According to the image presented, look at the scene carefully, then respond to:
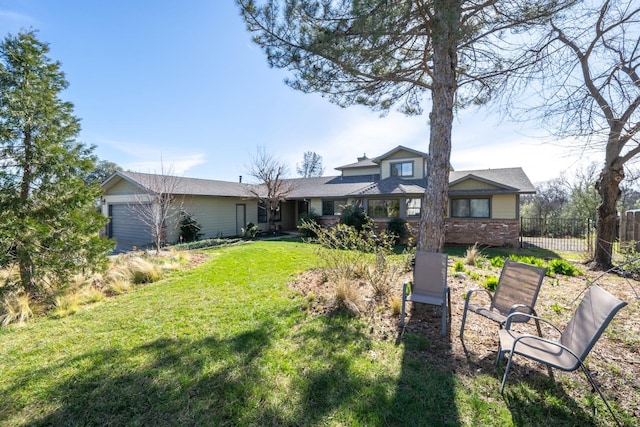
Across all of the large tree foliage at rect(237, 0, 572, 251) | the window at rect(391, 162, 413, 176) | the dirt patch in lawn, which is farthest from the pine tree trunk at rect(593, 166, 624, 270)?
the window at rect(391, 162, 413, 176)

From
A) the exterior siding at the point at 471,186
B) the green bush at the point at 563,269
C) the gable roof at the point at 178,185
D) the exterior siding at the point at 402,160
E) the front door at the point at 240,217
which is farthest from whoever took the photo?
the front door at the point at 240,217

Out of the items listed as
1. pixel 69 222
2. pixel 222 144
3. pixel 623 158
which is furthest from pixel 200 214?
pixel 623 158

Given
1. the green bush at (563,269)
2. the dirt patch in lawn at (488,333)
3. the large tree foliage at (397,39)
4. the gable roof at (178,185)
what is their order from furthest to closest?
the gable roof at (178,185), the green bush at (563,269), the large tree foliage at (397,39), the dirt patch in lawn at (488,333)

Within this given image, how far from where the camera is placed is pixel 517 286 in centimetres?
394

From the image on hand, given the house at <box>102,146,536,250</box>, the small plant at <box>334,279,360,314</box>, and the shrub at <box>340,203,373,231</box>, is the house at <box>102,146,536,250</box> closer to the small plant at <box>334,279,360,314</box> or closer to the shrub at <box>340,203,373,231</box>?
the shrub at <box>340,203,373,231</box>

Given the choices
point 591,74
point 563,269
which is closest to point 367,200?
point 563,269

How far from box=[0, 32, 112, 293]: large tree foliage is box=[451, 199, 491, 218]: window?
1535 cm

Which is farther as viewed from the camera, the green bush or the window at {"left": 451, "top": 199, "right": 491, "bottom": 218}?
the window at {"left": 451, "top": 199, "right": 491, "bottom": 218}

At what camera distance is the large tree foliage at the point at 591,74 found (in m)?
4.11

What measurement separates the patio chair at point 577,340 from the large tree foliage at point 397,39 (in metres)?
2.31

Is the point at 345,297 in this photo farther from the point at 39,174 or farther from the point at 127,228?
the point at 127,228

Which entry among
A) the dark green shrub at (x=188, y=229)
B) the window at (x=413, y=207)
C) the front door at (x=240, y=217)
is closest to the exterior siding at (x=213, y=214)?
the front door at (x=240, y=217)

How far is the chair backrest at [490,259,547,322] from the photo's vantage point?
145 inches

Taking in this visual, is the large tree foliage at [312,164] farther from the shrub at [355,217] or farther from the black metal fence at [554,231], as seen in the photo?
the shrub at [355,217]
